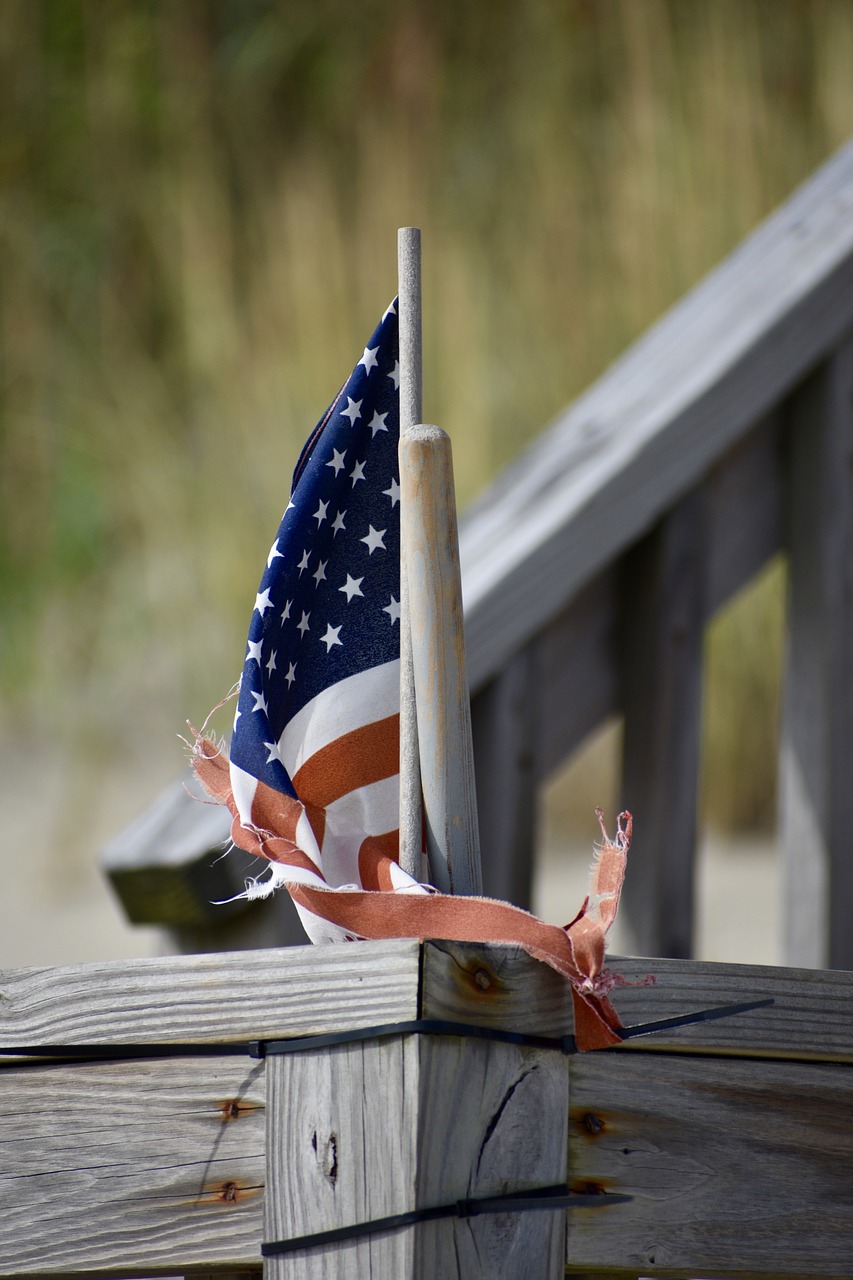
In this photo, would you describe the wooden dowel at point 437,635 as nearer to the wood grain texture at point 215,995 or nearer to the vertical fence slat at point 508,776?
the wood grain texture at point 215,995

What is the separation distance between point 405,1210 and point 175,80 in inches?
209

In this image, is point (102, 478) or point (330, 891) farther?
point (102, 478)

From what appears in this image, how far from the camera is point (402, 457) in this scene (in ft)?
2.87

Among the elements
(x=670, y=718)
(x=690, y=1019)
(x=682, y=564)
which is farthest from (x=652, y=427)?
(x=690, y=1019)

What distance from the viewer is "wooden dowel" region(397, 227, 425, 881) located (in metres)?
0.89

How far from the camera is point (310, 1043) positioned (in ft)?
2.75

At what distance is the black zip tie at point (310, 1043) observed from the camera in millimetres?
812

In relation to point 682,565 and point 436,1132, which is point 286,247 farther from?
point 436,1132

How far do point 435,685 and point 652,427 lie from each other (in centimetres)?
82

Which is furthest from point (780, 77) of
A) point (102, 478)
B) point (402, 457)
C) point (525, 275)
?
point (402, 457)

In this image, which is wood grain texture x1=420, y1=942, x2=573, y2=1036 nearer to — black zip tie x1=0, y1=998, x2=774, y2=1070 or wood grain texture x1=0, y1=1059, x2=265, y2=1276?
black zip tie x1=0, y1=998, x2=774, y2=1070

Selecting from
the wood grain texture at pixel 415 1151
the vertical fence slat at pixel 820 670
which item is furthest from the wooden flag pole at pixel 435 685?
the vertical fence slat at pixel 820 670

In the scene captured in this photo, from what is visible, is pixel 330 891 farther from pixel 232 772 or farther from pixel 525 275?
pixel 525 275

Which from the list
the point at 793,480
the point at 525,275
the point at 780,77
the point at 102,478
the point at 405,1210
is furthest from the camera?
the point at 102,478
